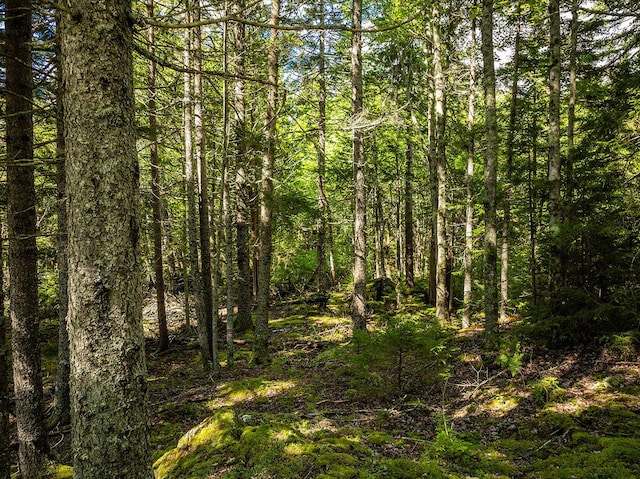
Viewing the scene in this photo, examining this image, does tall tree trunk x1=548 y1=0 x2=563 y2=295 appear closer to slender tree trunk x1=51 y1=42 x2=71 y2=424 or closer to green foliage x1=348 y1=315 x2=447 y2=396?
green foliage x1=348 y1=315 x2=447 y2=396

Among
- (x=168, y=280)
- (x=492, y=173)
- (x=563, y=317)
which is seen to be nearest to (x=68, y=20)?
(x=492, y=173)

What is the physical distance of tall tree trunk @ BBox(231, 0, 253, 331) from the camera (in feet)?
32.9

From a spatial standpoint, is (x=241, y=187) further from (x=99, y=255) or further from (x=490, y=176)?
(x=99, y=255)

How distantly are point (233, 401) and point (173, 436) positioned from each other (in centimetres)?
137

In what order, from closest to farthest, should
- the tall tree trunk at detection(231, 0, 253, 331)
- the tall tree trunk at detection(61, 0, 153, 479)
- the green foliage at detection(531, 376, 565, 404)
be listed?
the tall tree trunk at detection(61, 0, 153, 479) < the green foliage at detection(531, 376, 565, 404) < the tall tree trunk at detection(231, 0, 253, 331)

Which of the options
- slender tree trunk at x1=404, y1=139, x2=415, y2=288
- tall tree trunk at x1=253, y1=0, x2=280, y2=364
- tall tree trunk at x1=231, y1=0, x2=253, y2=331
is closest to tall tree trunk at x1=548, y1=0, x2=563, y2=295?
tall tree trunk at x1=253, y1=0, x2=280, y2=364

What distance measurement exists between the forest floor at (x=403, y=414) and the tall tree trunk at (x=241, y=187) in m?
2.63

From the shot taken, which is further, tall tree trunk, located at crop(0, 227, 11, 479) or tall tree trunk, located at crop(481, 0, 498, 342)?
tall tree trunk, located at crop(481, 0, 498, 342)

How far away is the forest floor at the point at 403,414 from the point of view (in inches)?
160

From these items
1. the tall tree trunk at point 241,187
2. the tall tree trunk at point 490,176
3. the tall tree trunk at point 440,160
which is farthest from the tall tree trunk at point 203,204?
the tall tree trunk at point 440,160

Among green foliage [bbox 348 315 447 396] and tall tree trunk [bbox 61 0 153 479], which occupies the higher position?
tall tree trunk [bbox 61 0 153 479]

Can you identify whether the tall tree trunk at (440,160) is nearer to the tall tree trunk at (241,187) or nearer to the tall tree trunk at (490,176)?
the tall tree trunk at (490,176)

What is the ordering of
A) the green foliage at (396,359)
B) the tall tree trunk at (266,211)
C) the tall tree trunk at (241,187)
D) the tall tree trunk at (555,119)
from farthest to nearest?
the tall tree trunk at (241,187) < the tall tree trunk at (266,211) < the tall tree trunk at (555,119) < the green foliage at (396,359)

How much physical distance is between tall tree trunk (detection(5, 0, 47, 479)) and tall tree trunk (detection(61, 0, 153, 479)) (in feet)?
13.2
